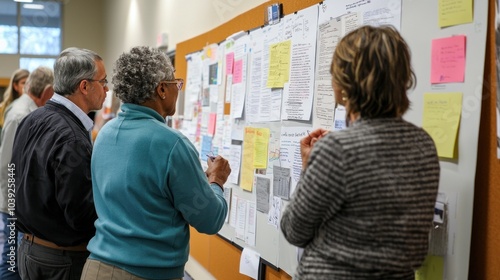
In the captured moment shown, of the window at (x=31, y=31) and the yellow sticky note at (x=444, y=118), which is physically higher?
the window at (x=31, y=31)

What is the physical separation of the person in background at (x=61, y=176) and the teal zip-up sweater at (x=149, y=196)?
275 millimetres

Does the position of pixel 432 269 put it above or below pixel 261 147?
below

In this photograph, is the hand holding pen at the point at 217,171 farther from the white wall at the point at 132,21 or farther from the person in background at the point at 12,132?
the person in background at the point at 12,132

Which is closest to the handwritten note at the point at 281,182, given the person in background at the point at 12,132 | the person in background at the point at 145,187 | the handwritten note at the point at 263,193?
the handwritten note at the point at 263,193

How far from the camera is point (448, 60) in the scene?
4.54 ft

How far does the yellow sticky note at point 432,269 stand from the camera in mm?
1388

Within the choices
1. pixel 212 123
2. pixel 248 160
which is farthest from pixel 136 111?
pixel 212 123

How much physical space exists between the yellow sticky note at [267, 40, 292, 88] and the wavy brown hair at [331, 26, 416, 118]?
1.21 metres

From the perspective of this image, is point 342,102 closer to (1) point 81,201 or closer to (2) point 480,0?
(2) point 480,0

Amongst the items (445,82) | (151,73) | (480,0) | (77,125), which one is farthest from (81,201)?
(480,0)

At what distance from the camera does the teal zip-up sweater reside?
1531mm

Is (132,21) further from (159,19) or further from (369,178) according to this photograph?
(369,178)

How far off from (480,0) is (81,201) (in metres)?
1.40

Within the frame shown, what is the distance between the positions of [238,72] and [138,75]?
50.5 inches
